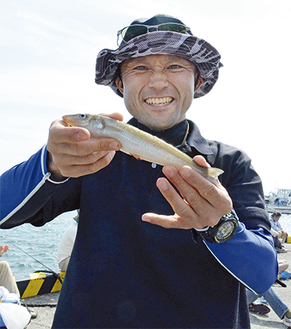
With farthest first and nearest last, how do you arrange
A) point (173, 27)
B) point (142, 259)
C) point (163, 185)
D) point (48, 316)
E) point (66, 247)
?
point (66, 247)
point (48, 316)
point (173, 27)
point (142, 259)
point (163, 185)

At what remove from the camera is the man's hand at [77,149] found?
1.86 m

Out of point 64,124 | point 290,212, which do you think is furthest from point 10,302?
point 290,212

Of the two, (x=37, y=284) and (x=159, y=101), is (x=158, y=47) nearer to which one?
(x=159, y=101)

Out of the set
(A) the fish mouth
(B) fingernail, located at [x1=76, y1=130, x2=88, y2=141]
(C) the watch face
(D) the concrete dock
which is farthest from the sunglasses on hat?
(D) the concrete dock

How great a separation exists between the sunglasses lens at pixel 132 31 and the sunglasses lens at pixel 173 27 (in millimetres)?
173

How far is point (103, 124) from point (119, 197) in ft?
2.73

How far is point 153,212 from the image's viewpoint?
272cm

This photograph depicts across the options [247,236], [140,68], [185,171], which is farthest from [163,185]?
[140,68]

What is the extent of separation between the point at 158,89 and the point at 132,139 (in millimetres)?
735

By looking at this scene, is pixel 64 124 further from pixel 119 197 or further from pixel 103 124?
pixel 119 197

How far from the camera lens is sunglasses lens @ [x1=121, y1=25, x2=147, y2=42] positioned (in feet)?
9.89

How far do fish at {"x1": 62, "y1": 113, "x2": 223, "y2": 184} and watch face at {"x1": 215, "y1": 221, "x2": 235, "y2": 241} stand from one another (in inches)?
17.2

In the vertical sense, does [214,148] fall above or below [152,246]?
above

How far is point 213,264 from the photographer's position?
2604 millimetres
